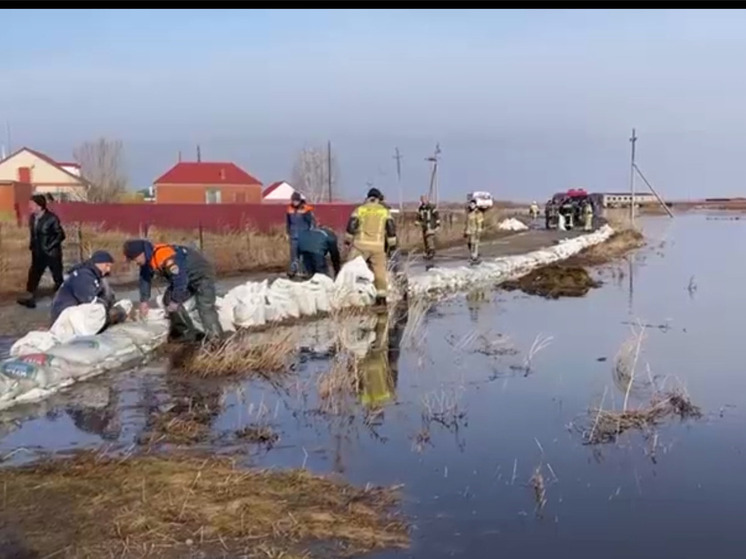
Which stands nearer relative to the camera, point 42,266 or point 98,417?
point 98,417

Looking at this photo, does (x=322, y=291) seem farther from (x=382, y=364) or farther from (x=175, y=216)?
(x=175, y=216)

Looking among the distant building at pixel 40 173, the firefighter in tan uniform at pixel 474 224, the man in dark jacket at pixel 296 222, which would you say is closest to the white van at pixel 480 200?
the firefighter in tan uniform at pixel 474 224

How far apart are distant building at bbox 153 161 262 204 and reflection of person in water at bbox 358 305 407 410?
44313 millimetres

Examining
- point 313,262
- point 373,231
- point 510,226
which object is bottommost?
point 510,226

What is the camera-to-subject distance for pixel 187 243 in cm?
1942

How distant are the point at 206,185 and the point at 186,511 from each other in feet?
174

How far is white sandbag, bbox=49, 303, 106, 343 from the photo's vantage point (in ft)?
27.5

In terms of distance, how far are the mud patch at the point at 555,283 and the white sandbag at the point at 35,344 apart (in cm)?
924

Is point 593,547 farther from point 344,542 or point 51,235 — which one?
point 51,235

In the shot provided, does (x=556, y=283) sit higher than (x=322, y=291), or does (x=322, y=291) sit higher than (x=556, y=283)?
(x=322, y=291)

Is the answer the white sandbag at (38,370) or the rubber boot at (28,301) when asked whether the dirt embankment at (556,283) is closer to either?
the rubber boot at (28,301)

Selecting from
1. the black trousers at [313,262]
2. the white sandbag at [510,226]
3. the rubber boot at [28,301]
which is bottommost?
the white sandbag at [510,226]

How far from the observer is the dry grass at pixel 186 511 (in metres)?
4.33

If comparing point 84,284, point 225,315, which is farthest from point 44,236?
point 84,284
